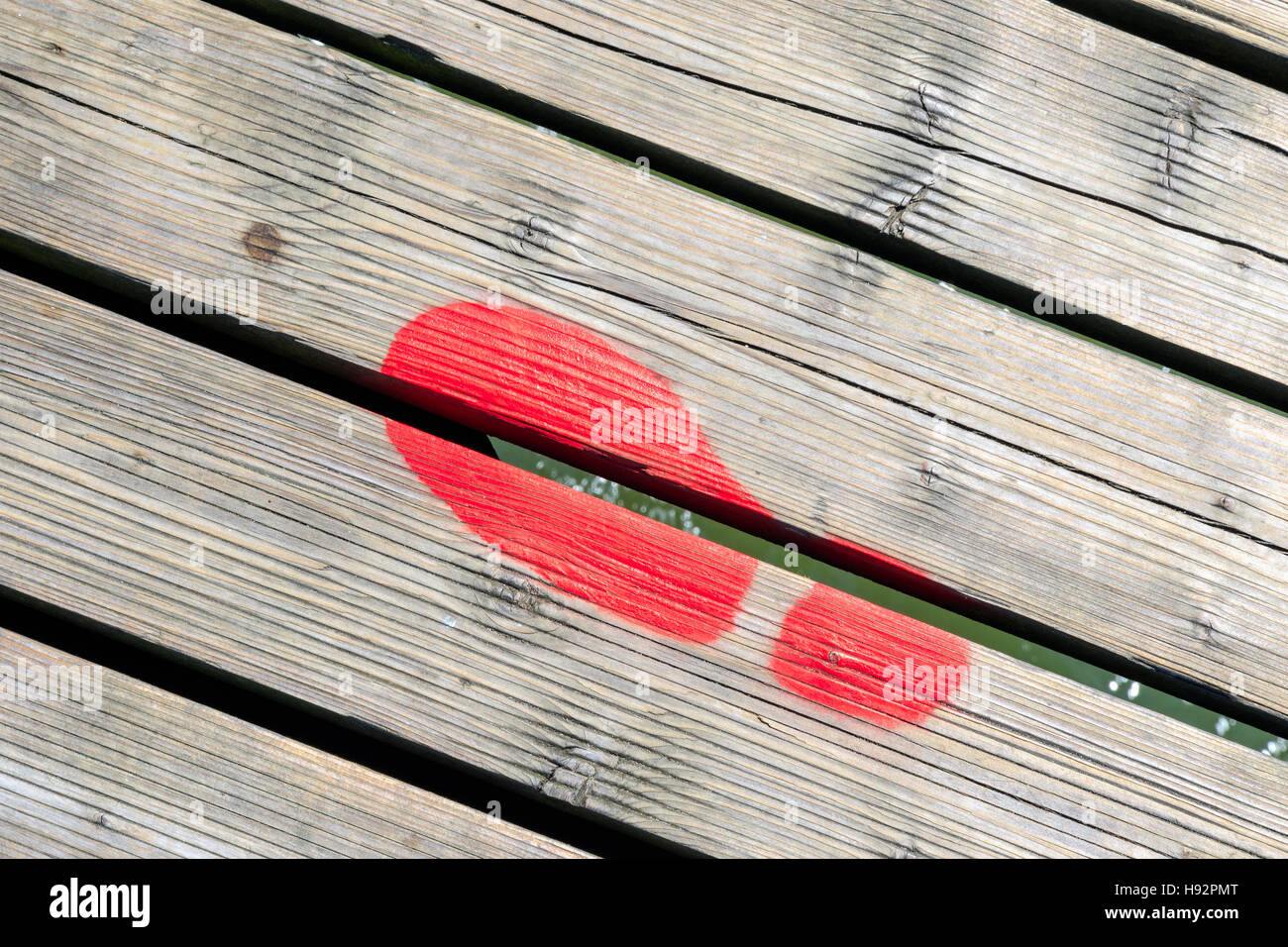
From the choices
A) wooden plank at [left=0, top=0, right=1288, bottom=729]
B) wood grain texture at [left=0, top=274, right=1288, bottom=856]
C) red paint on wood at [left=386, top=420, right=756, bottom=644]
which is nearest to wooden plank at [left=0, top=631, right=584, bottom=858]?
wood grain texture at [left=0, top=274, right=1288, bottom=856]

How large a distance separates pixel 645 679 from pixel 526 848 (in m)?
0.35

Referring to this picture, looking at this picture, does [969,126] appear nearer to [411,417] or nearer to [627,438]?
[627,438]

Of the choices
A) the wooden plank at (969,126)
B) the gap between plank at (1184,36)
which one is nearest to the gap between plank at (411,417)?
the wooden plank at (969,126)

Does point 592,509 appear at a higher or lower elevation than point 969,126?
lower

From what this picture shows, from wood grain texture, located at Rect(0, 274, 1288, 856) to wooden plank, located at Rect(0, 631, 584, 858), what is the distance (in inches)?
4.4

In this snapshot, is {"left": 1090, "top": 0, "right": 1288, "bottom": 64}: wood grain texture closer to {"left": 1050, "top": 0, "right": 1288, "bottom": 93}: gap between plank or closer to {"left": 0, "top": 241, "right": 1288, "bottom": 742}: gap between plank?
{"left": 1050, "top": 0, "right": 1288, "bottom": 93}: gap between plank

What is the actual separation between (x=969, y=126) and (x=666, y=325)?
686mm

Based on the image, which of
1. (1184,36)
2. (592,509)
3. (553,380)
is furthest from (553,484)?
(1184,36)

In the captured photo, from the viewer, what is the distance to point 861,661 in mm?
1523

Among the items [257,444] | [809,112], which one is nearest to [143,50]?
[257,444]

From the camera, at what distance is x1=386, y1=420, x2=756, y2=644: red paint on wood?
1506mm

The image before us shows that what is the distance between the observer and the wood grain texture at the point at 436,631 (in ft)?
4.82

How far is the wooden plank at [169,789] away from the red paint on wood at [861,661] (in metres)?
0.53

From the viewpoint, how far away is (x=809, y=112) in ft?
5.23
